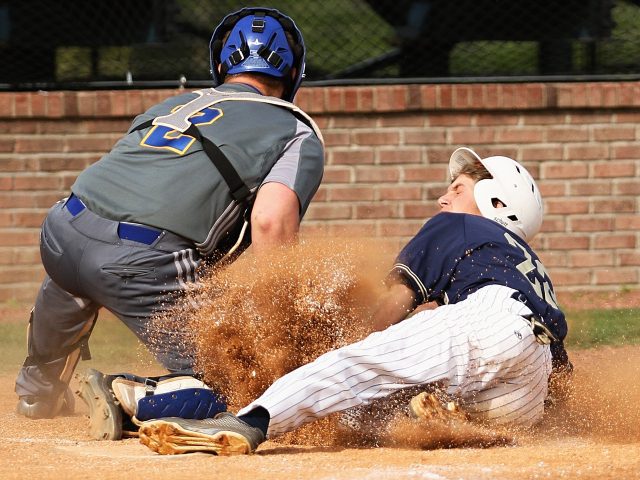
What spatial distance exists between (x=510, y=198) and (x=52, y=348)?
2.18 meters

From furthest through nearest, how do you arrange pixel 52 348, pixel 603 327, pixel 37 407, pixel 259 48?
pixel 603 327
pixel 37 407
pixel 52 348
pixel 259 48

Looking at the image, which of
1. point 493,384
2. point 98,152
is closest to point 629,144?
point 98,152

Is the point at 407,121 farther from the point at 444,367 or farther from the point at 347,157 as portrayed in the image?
the point at 444,367

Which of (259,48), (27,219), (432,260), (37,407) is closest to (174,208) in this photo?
(259,48)

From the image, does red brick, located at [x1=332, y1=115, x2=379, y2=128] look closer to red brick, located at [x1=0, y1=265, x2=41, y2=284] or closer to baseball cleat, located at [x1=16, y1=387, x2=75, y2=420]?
red brick, located at [x1=0, y1=265, x2=41, y2=284]

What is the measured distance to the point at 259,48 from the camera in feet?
15.4

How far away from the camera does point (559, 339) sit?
4.20 m

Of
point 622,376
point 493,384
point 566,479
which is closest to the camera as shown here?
point 566,479

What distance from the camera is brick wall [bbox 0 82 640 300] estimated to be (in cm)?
832

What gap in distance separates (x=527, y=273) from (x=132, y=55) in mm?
5433

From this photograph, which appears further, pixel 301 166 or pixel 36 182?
pixel 36 182

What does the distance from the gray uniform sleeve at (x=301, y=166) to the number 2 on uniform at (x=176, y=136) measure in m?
0.34

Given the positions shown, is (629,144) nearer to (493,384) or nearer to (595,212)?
(595,212)

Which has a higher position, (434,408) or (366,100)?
(366,100)
